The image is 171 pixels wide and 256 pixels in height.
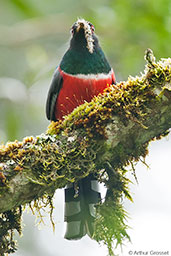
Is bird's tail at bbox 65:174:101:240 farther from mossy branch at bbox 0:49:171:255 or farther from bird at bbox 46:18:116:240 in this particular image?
mossy branch at bbox 0:49:171:255

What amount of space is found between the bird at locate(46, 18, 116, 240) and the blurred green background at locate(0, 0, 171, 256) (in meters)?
0.63

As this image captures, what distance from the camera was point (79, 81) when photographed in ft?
13.3

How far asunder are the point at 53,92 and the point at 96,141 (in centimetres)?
144

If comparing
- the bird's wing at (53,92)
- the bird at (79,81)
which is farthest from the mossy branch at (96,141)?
the bird's wing at (53,92)

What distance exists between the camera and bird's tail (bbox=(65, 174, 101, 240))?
3.52 m

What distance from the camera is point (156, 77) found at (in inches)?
120

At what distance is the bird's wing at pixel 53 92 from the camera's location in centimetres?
423

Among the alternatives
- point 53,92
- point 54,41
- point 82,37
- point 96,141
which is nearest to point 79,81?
point 53,92

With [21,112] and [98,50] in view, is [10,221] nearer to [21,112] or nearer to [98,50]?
[98,50]

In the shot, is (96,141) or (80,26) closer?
(96,141)

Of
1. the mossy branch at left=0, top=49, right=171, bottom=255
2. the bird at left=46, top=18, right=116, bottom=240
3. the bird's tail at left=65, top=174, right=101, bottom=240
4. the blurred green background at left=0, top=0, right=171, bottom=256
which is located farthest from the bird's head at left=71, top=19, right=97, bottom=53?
the bird's tail at left=65, top=174, right=101, bottom=240

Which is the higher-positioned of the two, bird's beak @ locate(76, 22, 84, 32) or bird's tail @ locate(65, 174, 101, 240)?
bird's beak @ locate(76, 22, 84, 32)

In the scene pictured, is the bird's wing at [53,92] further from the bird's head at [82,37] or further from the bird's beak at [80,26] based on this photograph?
the bird's beak at [80,26]

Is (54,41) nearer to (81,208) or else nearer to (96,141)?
(81,208)
